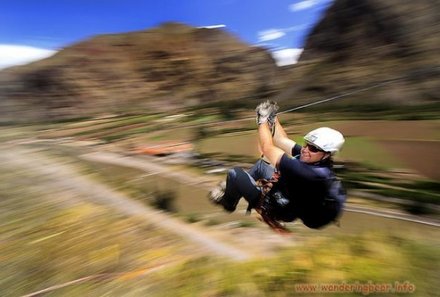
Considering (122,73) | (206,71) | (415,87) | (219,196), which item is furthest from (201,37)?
(415,87)

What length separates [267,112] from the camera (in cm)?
297

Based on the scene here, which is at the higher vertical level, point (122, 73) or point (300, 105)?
point (122, 73)

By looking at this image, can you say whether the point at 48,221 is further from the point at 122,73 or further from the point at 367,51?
the point at 367,51

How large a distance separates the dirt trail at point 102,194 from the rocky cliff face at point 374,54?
39.0 inches

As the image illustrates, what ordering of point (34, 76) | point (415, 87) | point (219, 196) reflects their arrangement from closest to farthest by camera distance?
1. point (415, 87)
2. point (219, 196)
3. point (34, 76)

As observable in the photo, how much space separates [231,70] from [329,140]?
0.75 m

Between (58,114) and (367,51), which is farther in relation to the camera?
(58,114)

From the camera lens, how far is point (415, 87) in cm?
262

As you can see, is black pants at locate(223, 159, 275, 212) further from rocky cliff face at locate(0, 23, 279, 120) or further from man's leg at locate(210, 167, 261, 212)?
rocky cliff face at locate(0, 23, 279, 120)

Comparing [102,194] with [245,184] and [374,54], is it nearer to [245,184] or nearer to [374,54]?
[245,184]

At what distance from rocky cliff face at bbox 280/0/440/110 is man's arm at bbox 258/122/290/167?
0.79 feet

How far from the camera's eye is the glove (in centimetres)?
296

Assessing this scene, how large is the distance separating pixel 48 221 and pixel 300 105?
73.4 inches

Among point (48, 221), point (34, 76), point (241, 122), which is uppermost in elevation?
point (34, 76)
